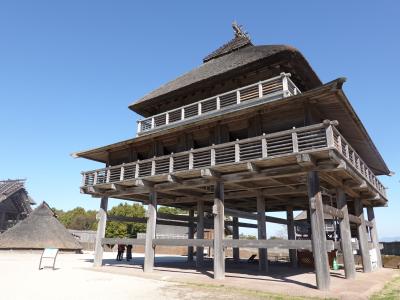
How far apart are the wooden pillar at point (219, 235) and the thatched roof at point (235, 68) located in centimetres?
645

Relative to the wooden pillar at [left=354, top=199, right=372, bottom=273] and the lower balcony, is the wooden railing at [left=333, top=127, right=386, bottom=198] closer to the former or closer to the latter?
the lower balcony

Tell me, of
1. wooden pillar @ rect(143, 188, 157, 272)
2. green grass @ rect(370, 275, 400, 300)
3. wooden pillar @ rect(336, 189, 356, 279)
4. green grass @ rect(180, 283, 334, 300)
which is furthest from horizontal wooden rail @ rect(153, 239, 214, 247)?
green grass @ rect(370, 275, 400, 300)

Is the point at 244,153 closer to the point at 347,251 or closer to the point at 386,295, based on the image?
the point at 347,251

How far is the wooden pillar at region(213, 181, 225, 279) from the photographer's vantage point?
11.8 meters

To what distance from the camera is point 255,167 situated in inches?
450

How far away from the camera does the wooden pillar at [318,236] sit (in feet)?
31.1

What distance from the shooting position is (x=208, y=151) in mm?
13000

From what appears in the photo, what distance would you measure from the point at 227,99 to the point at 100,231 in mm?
10591

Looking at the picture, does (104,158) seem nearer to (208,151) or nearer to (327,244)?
(208,151)

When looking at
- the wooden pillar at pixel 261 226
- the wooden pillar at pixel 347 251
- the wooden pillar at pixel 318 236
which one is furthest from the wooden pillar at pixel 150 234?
the wooden pillar at pixel 347 251

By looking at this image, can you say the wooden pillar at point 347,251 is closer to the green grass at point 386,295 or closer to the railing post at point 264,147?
the green grass at point 386,295

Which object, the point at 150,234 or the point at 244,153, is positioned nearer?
the point at 244,153

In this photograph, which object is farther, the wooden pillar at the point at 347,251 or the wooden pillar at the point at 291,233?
the wooden pillar at the point at 291,233

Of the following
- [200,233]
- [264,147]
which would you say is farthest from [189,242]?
[264,147]
